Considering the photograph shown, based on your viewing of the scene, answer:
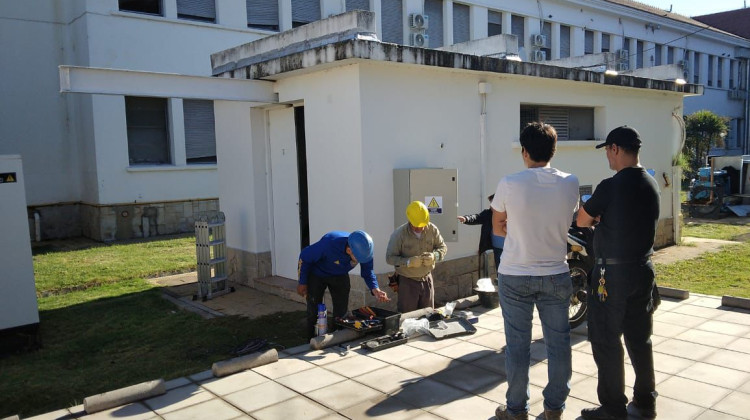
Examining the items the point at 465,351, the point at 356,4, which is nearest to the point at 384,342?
the point at 465,351

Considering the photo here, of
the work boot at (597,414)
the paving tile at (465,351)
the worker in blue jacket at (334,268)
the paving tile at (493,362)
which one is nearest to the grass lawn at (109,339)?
the worker in blue jacket at (334,268)

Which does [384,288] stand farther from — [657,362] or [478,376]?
[657,362]

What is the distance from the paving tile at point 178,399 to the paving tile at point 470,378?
1.97 metres

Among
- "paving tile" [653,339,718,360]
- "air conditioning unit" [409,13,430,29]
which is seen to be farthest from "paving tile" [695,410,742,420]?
"air conditioning unit" [409,13,430,29]

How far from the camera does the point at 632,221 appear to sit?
156 inches

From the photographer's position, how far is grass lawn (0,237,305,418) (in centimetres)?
555

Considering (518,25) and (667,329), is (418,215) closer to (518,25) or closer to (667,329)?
(667,329)

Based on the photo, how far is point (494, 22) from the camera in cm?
2269

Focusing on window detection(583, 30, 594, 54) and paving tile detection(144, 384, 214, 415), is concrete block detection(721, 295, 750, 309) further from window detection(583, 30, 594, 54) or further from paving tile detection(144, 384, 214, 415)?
window detection(583, 30, 594, 54)

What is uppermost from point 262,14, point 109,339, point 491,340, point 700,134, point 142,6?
point 262,14

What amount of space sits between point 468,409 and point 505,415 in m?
0.41

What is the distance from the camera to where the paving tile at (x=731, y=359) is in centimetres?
516

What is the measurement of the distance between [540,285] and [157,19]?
14.7m

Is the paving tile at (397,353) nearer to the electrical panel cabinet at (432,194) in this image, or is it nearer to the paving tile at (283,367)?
the paving tile at (283,367)
